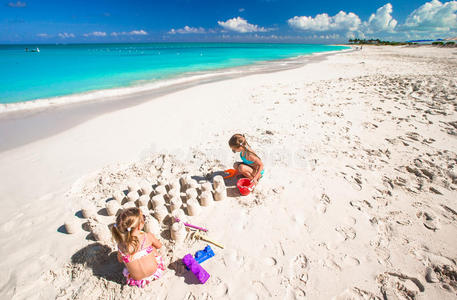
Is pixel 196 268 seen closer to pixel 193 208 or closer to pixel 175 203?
pixel 193 208

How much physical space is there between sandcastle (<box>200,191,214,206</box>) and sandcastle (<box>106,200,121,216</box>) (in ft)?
4.51

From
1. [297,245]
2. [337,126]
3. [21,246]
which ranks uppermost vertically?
[337,126]

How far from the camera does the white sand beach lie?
2410mm

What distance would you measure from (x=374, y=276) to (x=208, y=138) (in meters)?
4.48

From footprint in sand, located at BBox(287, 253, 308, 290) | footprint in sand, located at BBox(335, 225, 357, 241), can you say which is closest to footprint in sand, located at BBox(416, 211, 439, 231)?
footprint in sand, located at BBox(335, 225, 357, 241)

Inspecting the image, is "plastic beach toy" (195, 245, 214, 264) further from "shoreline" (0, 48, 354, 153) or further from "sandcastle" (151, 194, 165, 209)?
"shoreline" (0, 48, 354, 153)

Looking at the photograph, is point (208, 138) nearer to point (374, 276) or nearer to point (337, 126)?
point (337, 126)

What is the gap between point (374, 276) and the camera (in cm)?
235

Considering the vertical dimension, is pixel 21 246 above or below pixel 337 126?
below

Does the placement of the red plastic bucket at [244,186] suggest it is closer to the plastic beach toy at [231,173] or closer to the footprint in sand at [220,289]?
the plastic beach toy at [231,173]

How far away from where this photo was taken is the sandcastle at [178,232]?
2.90 m

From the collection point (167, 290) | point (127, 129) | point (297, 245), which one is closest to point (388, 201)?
point (297, 245)

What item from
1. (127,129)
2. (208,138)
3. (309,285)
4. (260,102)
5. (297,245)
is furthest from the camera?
(260,102)

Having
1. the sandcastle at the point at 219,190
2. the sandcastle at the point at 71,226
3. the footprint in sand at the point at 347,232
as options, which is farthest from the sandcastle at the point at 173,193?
the footprint in sand at the point at 347,232
